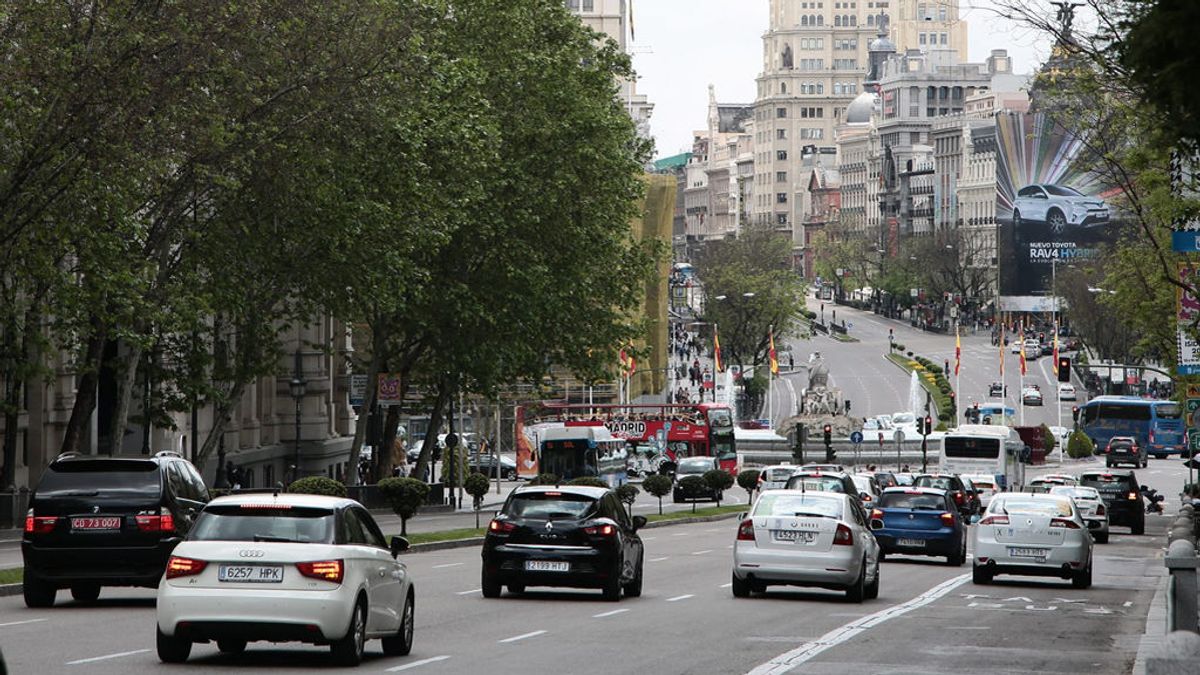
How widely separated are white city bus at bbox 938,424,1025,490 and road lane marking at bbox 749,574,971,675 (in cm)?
4875

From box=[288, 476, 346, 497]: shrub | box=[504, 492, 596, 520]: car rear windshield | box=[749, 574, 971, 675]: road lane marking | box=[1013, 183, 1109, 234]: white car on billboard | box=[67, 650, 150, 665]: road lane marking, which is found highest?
box=[1013, 183, 1109, 234]: white car on billboard

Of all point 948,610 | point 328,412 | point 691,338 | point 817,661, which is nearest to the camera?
point 817,661

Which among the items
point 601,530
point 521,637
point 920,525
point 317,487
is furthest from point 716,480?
point 521,637

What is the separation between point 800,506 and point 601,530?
8.40ft

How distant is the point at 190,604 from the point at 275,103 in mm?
23773

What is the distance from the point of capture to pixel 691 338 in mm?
192250

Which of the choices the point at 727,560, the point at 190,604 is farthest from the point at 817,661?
the point at 727,560

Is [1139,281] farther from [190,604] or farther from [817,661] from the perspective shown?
[190,604]

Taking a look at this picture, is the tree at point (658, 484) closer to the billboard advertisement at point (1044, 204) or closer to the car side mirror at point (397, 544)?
the car side mirror at point (397, 544)

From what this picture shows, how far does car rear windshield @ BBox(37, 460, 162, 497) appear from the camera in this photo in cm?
2392

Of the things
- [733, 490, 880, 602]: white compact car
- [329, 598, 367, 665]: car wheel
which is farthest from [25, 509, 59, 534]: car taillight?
[733, 490, 880, 602]: white compact car

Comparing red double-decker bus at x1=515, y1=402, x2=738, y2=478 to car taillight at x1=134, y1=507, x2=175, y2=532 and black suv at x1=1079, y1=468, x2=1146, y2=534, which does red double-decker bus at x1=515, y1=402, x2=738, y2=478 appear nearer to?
black suv at x1=1079, y1=468, x2=1146, y2=534

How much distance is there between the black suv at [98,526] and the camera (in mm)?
23594

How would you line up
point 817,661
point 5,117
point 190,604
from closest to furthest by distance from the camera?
1. point 190,604
2. point 817,661
3. point 5,117
